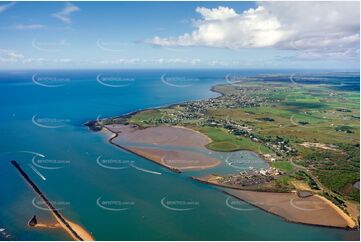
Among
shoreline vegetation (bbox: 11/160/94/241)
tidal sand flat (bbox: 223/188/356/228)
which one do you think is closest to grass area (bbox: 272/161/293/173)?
tidal sand flat (bbox: 223/188/356/228)

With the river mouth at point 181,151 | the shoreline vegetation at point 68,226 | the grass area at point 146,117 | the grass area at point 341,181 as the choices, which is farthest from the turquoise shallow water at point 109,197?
the grass area at point 146,117

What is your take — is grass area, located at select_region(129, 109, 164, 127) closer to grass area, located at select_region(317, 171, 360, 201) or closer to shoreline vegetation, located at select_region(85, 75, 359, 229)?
shoreline vegetation, located at select_region(85, 75, 359, 229)

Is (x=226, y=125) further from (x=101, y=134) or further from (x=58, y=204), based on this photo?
(x=58, y=204)

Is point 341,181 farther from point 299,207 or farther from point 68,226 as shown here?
point 68,226

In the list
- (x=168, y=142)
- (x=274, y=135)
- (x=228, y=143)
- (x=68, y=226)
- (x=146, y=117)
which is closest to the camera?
(x=68, y=226)

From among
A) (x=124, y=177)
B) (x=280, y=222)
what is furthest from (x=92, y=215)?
(x=280, y=222)

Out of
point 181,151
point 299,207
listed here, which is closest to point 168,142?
point 181,151
